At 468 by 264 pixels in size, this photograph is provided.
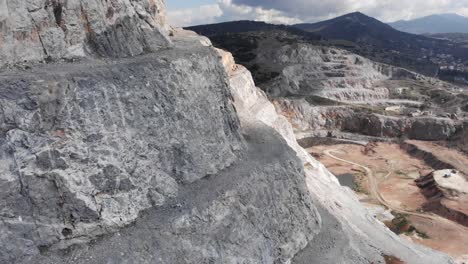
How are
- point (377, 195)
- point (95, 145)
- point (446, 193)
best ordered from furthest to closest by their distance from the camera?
point (377, 195) → point (446, 193) → point (95, 145)

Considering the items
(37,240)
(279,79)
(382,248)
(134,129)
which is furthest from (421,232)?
(279,79)

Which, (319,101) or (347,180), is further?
(319,101)

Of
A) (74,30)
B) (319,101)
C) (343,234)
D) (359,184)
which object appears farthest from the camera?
(319,101)

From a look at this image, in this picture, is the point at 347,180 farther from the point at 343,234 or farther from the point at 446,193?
the point at 343,234

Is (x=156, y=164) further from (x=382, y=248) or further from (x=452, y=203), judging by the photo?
(x=452, y=203)

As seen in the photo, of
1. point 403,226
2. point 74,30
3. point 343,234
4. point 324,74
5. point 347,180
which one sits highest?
point 74,30

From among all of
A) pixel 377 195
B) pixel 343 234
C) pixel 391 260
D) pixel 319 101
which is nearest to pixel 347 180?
pixel 377 195
